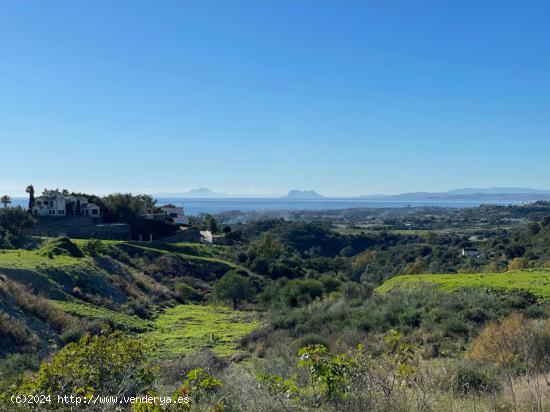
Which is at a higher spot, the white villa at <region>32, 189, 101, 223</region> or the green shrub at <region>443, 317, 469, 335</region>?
the white villa at <region>32, 189, 101, 223</region>

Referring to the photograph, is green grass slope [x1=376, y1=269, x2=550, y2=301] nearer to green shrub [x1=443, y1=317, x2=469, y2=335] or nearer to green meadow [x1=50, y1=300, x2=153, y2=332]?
green shrub [x1=443, y1=317, x2=469, y2=335]

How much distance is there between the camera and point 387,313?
15.0 m

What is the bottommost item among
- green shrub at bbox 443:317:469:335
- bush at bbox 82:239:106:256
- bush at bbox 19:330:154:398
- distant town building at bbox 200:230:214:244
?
distant town building at bbox 200:230:214:244

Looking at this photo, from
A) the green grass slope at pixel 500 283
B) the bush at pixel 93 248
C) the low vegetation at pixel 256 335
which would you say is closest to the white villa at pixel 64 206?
the low vegetation at pixel 256 335

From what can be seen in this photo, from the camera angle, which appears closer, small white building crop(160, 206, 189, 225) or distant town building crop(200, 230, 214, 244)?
distant town building crop(200, 230, 214, 244)

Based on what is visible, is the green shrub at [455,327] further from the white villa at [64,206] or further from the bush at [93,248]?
the white villa at [64,206]

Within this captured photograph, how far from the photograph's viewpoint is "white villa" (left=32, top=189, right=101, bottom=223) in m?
53.3

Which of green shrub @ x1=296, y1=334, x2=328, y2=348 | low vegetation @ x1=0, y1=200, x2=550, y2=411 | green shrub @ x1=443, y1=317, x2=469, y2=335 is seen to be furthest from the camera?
green shrub @ x1=443, y1=317, x2=469, y2=335

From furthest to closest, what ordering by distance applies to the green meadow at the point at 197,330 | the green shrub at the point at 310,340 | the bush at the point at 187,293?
the bush at the point at 187,293 → the green meadow at the point at 197,330 → the green shrub at the point at 310,340

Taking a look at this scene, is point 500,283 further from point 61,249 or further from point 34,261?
point 61,249

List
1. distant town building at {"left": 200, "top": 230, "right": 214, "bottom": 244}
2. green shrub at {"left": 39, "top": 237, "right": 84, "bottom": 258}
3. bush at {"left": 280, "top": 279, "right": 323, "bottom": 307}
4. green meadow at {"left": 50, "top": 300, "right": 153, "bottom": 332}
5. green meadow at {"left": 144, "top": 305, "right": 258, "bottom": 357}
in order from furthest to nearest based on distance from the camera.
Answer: distant town building at {"left": 200, "top": 230, "right": 214, "bottom": 244} → green shrub at {"left": 39, "top": 237, "right": 84, "bottom": 258} → bush at {"left": 280, "top": 279, "right": 323, "bottom": 307} → green meadow at {"left": 50, "top": 300, "right": 153, "bottom": 332} → green meadow at {"left": 144, "top": 305, "right": 258, "bottom": 357}

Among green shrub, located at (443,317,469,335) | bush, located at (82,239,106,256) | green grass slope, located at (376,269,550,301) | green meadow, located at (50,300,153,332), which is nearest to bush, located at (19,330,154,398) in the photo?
green shrub, located at (443,317,469,335)

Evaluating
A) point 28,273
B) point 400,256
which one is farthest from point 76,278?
point 400,256

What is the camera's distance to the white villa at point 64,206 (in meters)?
53.3
